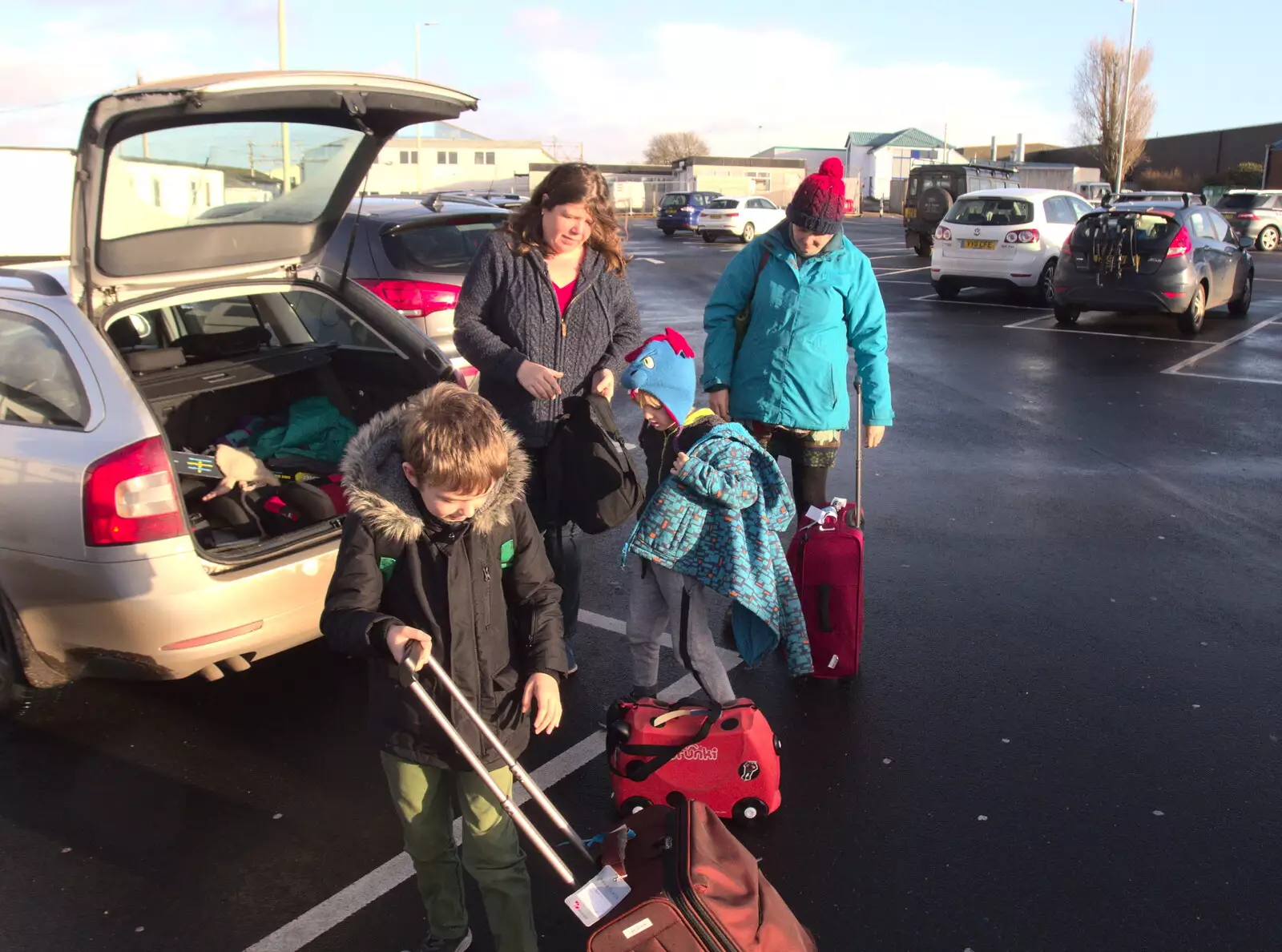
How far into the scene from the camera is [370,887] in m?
2.92

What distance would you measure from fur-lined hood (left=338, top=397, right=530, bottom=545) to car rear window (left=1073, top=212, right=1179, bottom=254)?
1169 centimetres

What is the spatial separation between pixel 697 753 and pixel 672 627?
0.49m

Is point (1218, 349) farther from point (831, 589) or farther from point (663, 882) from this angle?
point (663, 882)

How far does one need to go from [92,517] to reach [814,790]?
240cm

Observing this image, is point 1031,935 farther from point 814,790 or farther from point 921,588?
point 921,588

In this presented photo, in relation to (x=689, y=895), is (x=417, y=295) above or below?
above

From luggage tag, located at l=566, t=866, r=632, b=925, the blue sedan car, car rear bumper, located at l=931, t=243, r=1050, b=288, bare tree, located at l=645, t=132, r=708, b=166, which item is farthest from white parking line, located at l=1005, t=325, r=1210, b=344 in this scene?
bare tree, located at l=645, t=132, r=708, b=166

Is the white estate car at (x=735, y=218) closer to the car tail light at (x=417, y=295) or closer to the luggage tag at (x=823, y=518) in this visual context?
the car tail light at (x=417, y=295)

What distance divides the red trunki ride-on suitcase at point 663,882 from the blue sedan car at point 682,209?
31.8 metres

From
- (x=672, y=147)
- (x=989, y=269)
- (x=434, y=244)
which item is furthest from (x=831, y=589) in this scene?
(x=672, y=147)

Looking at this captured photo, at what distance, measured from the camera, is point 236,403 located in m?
4.80

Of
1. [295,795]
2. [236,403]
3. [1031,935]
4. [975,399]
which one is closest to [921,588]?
[1031,935]

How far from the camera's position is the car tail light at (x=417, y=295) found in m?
7.02

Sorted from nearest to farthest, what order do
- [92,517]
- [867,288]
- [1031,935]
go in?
[1031,935] → [92,517] → [867,288]
